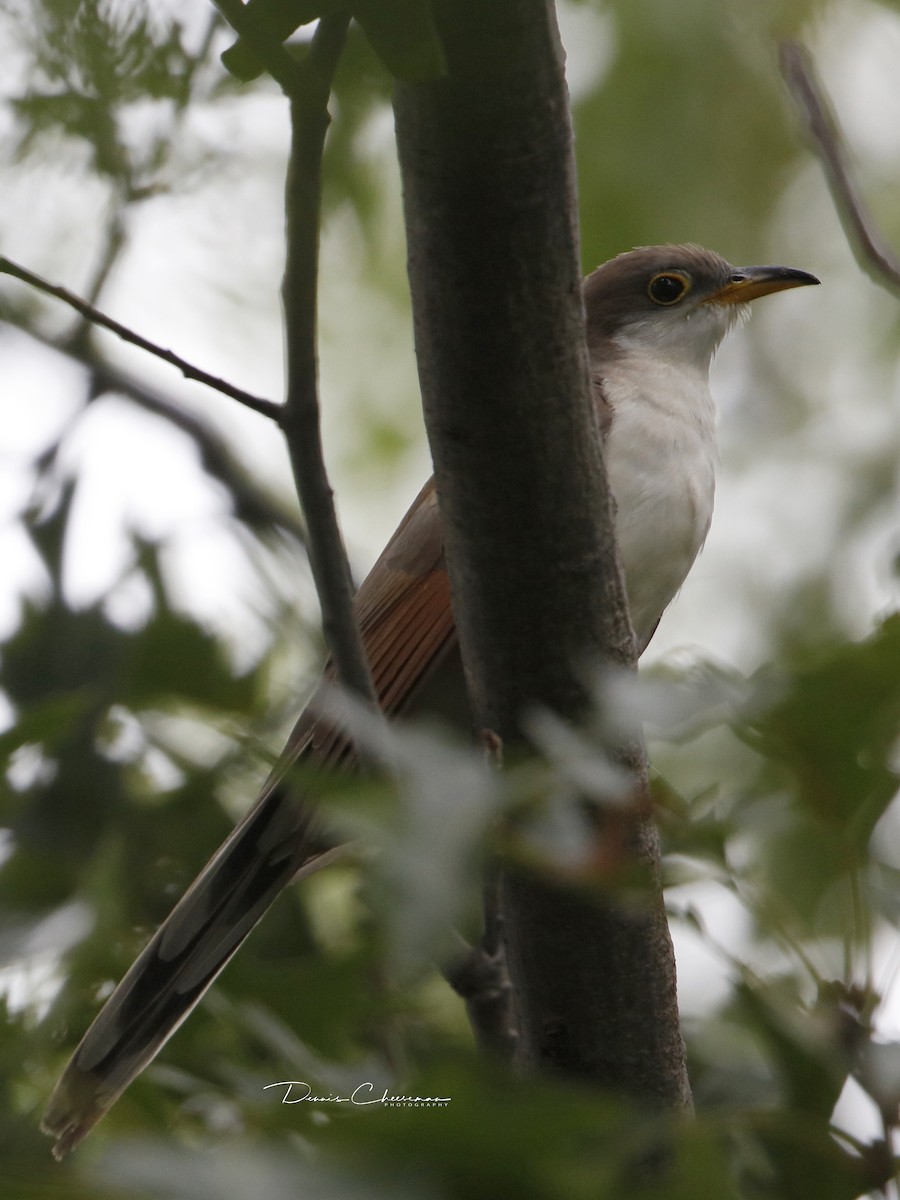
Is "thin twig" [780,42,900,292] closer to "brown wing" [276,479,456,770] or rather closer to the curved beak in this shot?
"brown wing" [276,479,456,770]

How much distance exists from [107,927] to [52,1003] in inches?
7.7

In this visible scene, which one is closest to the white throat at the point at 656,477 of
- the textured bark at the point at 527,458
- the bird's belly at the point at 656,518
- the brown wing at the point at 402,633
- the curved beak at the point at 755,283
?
the bird's belly at the point at 656,518

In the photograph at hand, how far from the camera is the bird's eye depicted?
18.2 feet

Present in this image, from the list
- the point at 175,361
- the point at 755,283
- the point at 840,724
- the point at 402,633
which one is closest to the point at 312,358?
the point at 175,361

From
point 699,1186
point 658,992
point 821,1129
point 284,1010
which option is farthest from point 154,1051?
point 699,1186

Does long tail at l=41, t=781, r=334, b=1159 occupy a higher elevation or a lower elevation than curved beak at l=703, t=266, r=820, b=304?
lower

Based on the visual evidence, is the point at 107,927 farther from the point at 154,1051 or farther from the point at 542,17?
the point at 542,17

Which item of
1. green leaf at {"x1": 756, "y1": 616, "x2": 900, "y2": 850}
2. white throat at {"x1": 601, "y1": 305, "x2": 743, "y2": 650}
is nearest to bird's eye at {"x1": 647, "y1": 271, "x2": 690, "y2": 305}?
white throat at {"x1": 601, "y1": 305, "x2": 743, "y2": 650}

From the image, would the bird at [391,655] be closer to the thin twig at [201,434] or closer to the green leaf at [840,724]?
the thin twig at [201,434]

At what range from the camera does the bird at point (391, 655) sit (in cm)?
359

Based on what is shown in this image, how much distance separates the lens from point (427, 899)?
1.34m

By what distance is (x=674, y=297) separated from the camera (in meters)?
5.58

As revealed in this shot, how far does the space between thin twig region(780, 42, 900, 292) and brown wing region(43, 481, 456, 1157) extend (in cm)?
141

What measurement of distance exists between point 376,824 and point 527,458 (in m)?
1.27
